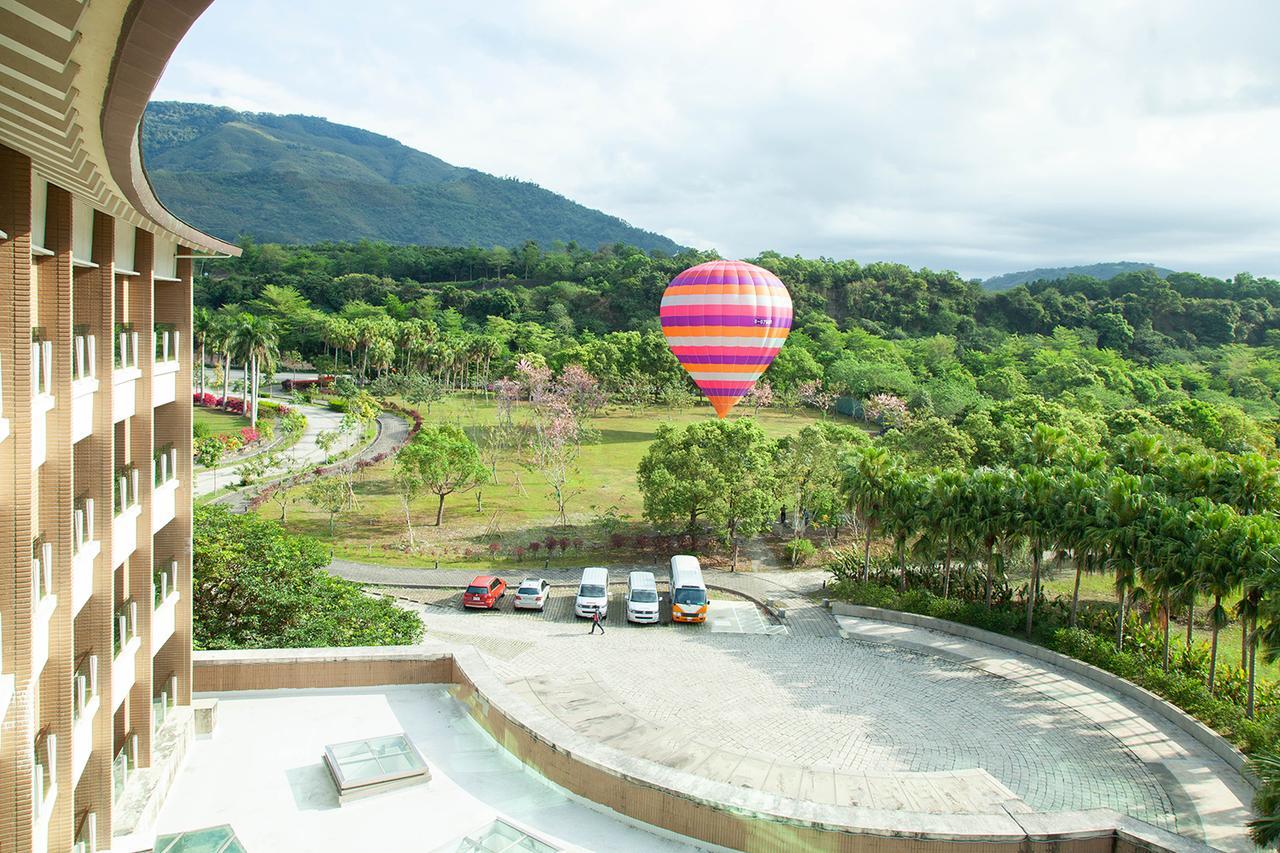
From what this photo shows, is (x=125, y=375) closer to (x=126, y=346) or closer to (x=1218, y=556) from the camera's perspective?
(x=126, y=346)

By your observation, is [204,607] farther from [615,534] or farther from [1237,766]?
[1237,766]

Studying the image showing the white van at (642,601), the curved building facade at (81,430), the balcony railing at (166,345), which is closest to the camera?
the curved building facade at (81,430)

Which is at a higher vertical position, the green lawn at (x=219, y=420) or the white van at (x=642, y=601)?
the green lawn at (x=219, y=420)

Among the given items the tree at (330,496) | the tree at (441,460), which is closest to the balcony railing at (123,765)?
the tree at (441,460)

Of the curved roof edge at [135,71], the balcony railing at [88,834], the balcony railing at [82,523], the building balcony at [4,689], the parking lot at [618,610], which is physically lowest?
the parking lot at [618,610]

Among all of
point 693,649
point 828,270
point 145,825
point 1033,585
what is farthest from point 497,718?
point 828,270

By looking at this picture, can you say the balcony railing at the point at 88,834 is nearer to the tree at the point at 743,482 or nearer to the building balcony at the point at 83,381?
the building balcony at the point at 83,381

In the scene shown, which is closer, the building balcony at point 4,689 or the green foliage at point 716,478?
the building balcony at point 4,689

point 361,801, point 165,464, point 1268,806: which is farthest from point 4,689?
point 1268,806
